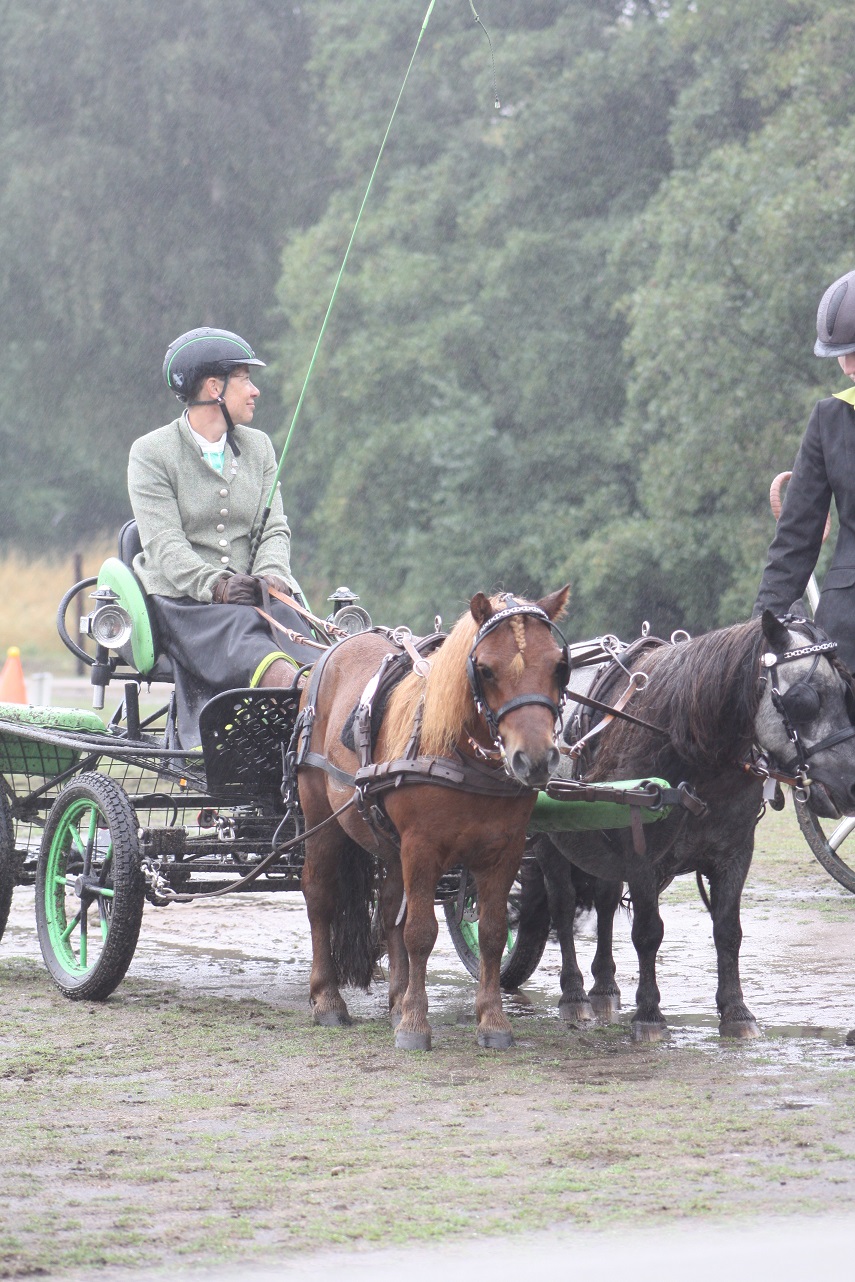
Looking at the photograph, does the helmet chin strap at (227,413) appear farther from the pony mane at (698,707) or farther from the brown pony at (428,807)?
the pony mane at (698,707)

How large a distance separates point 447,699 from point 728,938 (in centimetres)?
128

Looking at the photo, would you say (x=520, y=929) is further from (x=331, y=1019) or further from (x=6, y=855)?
(x=6, y=855)

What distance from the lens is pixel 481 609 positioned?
5191mm

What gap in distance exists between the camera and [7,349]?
35.3 metres

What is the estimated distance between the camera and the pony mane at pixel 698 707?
553 centimetres

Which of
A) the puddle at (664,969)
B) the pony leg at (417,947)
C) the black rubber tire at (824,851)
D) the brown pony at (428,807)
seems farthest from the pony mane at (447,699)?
the black rubber tire at (824,851)

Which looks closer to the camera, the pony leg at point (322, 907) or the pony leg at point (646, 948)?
the pony leg at point (646, 948)

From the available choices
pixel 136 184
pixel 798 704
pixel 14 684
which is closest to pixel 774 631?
pixel 798 704

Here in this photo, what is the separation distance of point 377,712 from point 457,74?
24.9 metres

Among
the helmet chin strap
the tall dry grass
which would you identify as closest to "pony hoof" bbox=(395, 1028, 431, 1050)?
the helmet chin strap

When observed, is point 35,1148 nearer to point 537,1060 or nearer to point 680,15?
point 537,1060

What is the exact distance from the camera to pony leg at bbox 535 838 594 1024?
6320mm

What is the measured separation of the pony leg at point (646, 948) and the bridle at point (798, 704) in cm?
66

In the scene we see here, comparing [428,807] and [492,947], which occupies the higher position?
[428,807]
